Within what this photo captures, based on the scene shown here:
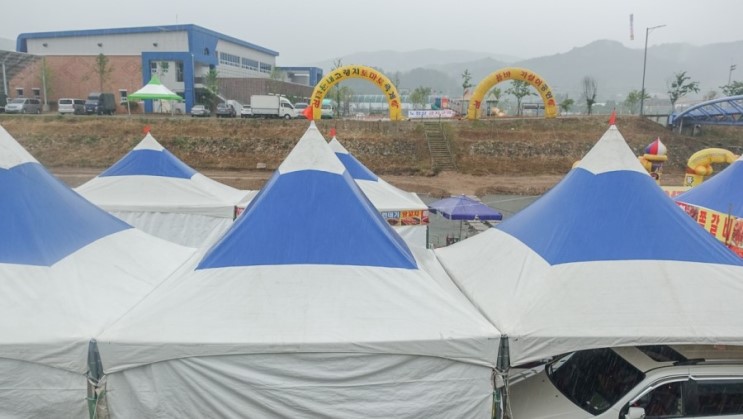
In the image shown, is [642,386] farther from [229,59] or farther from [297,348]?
[229,59]

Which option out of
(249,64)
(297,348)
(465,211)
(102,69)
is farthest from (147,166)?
(249,64)

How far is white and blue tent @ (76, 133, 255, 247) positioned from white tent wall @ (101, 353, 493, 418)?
542 centimetres

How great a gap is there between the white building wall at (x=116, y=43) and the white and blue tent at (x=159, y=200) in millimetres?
45195

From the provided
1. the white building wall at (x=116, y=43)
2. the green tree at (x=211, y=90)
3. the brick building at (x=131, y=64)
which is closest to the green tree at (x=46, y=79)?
the brick building at (x=131, y=64)

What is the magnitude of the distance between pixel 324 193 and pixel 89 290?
214 cm

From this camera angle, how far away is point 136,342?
11.9ft

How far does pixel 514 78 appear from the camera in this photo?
1289 inches

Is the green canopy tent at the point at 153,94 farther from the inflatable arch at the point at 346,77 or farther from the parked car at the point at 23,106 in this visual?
the inflatable arch at the point at 346,77

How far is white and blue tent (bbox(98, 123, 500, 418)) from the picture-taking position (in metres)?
3.70

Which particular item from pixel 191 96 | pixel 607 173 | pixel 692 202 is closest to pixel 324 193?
pixel 607 173

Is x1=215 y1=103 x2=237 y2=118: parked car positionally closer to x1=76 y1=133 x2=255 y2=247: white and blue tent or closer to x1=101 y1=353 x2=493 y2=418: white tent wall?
x1=76 y1=133 x2=255 y2=247: white and blue tent

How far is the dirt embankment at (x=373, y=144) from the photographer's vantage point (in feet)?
95.3

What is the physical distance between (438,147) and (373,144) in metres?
4.10

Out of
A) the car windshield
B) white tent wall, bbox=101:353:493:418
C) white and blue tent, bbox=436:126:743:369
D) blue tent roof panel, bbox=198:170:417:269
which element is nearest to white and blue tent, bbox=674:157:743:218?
white and blue tent, bbox=436:126:743:369
